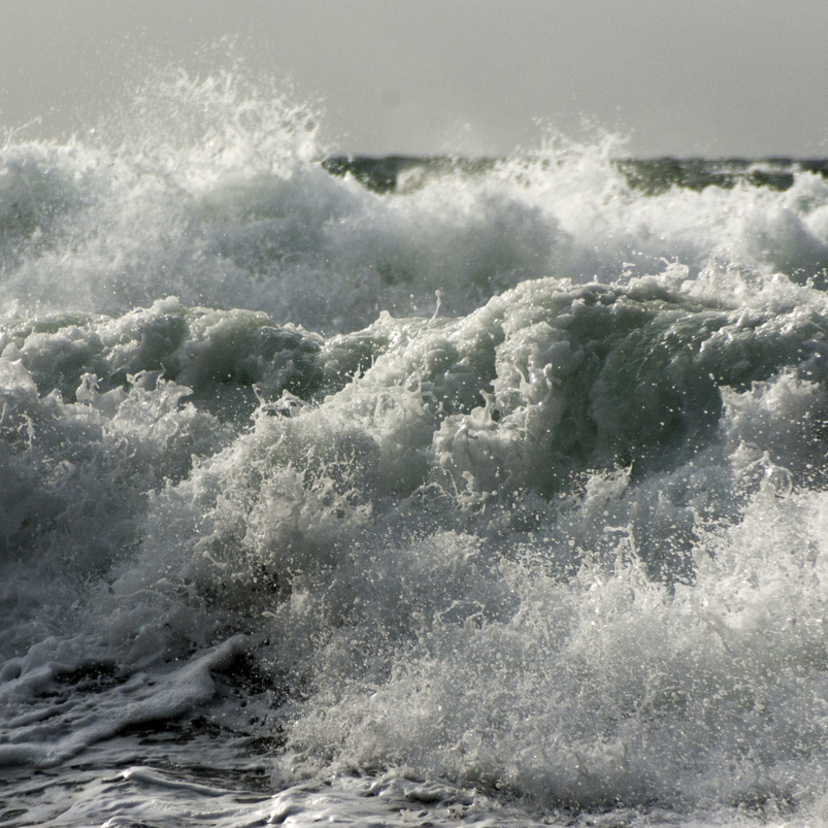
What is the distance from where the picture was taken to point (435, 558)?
4.12 meters

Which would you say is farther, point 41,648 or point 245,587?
point 245,587

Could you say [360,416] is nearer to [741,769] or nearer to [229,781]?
[229,781]

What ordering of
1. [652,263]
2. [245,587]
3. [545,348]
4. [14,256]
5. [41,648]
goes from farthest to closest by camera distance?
[14,256] < [652,263] < [545,348] < [245,587] < [41,648]

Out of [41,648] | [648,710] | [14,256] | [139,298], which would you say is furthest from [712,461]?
[14,256]

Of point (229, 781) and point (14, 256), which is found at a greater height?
point (14, 256)

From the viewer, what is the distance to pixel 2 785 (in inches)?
120

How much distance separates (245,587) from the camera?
4.32m

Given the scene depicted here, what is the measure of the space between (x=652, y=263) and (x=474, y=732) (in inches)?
247

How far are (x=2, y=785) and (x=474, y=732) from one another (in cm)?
158

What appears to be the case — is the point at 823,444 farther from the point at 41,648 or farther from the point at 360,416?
the point at 41,648

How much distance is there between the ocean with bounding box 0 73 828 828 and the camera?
2842mm

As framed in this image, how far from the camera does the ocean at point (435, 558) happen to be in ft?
9.32

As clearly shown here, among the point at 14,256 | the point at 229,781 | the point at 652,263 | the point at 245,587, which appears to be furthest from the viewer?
the point at 14,256

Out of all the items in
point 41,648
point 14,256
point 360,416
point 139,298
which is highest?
point 14,256
